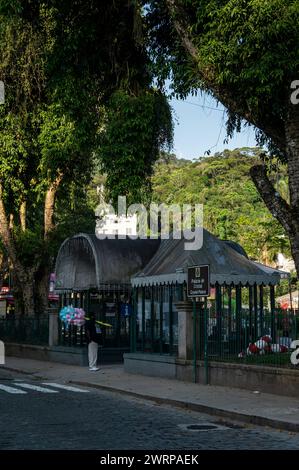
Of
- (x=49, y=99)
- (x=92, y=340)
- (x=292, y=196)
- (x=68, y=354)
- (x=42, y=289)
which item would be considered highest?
(x=49, y=99)

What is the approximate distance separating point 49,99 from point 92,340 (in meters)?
12.0

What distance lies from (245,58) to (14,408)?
369 inches

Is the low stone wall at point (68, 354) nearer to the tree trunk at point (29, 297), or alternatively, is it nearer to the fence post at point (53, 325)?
the fence post at point (53, 325)

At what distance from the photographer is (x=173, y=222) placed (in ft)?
302

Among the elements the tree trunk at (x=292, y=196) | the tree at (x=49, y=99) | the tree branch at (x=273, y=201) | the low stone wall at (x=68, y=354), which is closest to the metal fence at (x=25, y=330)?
the low stone wall at (x=68, y=354)

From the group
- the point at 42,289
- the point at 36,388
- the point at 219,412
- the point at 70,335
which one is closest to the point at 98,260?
the point at 70,335

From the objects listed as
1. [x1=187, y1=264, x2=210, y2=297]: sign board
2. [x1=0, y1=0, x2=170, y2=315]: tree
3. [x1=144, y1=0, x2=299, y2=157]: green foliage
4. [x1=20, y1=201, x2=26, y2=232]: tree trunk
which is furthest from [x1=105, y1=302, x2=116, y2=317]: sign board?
[x1=20, y1=201, x2=26, y2=232]: tree trunk

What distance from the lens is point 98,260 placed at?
26.0 m

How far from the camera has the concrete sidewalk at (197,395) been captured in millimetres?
13757

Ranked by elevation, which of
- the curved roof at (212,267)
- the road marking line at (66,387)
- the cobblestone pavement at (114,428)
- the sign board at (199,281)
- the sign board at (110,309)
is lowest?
the cobblestone pavement at (114,428)

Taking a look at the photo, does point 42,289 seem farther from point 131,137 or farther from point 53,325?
point 131,137

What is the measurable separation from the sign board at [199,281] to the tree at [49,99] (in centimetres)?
705
